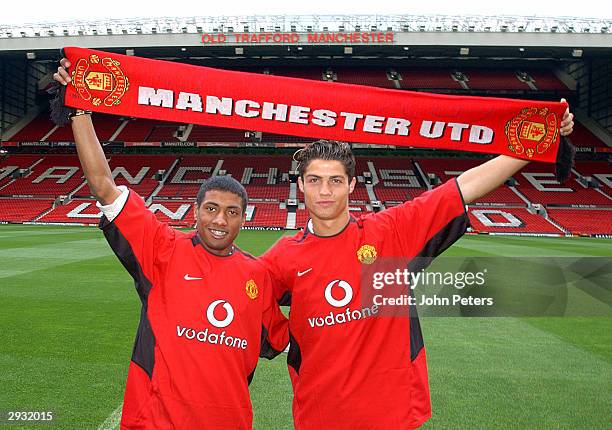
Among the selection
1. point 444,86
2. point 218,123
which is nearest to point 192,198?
point 444,86

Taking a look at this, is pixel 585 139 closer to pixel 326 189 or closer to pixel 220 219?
pixel 326 189

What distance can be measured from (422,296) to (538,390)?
2.26 meters

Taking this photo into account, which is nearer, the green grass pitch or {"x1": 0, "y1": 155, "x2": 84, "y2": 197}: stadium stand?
the green grass pitch

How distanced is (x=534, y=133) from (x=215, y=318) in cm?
223

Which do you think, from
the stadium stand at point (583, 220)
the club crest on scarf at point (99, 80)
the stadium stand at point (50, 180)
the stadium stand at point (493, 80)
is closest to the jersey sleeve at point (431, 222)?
the club crest on scarf at point (99, 80)

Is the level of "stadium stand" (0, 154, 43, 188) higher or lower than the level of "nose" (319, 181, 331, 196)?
lower

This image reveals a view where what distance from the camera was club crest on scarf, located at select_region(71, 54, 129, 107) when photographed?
3045 mm

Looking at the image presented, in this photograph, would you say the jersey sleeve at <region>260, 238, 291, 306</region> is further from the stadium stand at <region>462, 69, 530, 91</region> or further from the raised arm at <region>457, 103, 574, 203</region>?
the stadium stand at <region>462, 69, 530, 91</region>

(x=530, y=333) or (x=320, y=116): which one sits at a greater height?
(x=320, y=116)

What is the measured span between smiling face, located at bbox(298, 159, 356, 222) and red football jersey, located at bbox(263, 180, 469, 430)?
153 mm

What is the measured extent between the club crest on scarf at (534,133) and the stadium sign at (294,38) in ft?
98.0

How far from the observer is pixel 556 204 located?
3312 cm

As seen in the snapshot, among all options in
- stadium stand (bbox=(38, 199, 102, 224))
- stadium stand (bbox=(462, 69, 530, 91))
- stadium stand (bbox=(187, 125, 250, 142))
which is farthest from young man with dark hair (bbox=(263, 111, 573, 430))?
stadium stand (bbox=(462, 69, 530, 91))

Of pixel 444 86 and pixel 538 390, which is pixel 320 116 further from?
pixel 444 86
